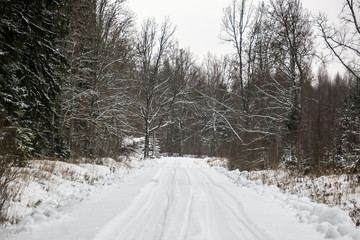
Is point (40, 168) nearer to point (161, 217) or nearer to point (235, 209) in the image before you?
point (161, 217)

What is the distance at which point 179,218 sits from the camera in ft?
18.3

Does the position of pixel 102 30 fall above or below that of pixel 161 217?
above

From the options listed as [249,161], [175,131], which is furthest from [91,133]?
[175,131]

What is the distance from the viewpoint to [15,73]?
717 centimetres

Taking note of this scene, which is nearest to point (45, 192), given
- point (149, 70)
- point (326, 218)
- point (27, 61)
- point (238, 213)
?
point (27, 61)

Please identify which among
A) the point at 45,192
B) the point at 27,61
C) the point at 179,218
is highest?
the point at 27,61

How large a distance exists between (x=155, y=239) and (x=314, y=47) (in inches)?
594

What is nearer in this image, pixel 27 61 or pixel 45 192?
pixel 45 192

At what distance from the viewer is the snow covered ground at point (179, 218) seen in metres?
4.40

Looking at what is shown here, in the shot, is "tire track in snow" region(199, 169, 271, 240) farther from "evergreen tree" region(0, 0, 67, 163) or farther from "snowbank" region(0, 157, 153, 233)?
"evergreen tree" region(0, 0, 67, 163)

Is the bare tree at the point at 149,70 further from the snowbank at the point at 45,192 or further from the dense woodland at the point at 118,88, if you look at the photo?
the snowbank at the point at 45,192

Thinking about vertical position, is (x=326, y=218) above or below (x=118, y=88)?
below

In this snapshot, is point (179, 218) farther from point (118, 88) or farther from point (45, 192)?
point (118, 88)

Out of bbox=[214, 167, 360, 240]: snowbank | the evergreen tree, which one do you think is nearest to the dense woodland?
the evergreen tree
